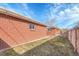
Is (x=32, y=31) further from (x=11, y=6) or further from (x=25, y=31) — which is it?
(x=11, y=6)

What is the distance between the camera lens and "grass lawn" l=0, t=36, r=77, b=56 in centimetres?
576

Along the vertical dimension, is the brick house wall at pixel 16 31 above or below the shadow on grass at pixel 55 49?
above

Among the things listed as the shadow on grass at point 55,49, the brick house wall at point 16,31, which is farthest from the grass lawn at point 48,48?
the brick house wall at point 16,31

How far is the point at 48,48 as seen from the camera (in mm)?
5777

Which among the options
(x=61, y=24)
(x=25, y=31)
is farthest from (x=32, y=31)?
(x=61, y=24)

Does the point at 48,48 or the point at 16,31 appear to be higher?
the point at 16,31

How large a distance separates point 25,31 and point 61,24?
2.11ft

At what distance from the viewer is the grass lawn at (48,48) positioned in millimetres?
5762

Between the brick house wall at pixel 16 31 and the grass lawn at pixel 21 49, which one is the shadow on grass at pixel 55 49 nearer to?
the grass lawn at pixel 21 49

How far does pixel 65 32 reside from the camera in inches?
228

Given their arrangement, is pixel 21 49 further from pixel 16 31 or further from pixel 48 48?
pixel 48 48

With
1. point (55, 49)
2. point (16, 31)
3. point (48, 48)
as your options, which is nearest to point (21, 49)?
point (16, 31)

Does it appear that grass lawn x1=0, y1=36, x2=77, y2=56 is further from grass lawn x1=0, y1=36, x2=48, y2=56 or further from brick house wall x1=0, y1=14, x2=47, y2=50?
brick house wall x1=0, y1=14, x2=47, y2=50

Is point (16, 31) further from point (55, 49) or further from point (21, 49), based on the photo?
point (55, 49)
